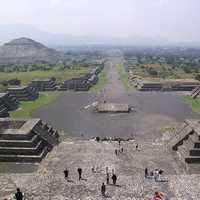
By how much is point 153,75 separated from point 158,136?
6318 centimetres

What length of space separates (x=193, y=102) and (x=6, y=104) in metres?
34.1

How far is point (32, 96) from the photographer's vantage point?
69.3 m

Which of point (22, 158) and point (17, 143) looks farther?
point (17, 143)

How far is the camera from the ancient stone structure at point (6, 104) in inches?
2080

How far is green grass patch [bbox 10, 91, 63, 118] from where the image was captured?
2143 inches

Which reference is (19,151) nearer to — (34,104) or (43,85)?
(34,104)

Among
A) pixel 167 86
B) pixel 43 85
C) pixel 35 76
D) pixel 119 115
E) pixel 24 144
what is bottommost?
pixel 35 76

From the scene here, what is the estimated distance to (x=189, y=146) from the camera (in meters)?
32.1

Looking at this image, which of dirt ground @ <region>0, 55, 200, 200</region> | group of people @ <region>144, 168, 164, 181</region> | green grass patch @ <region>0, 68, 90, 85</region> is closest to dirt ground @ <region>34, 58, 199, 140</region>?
dirt ground @ <region>0, 55, 200, 200</region>

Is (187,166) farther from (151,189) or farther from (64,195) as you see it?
(64,195)

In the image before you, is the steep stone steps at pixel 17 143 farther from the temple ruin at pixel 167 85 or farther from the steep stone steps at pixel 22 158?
the temple ruin at pixel 167 85

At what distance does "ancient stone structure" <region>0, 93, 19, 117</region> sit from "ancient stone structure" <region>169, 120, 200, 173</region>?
28.3m

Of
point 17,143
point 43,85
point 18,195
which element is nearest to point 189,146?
point 17,143

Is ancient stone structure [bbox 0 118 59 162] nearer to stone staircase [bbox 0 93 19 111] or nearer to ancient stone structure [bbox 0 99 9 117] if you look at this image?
ancient stone structure [bbox 0 99 9 117]
